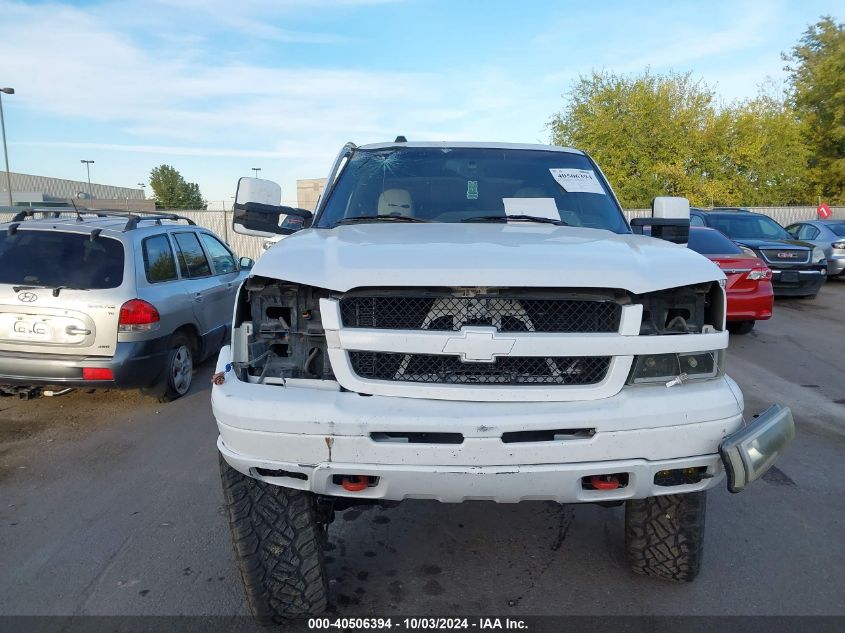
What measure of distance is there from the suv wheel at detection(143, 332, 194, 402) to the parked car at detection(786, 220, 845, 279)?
A: 1458 cm

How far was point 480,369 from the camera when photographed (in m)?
2.36

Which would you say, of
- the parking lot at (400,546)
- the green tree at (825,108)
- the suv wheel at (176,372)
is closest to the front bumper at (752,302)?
the parking lot at (400,546)

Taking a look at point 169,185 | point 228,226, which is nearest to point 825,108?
point 228,226

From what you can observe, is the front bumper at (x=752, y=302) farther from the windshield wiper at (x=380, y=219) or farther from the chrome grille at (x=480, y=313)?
the chrome grille at (x=480, y=313)

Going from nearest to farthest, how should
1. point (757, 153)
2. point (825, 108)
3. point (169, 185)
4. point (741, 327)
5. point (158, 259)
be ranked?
1. point (158, 259)
2. point (741, 327)
3. point (757, 153)
4. point (825, 108)
5. point (169, 185)

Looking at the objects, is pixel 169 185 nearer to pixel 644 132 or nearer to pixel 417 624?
pixel 644 132

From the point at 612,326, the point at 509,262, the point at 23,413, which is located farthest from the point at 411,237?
the point at 23,413

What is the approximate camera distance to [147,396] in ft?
20.0

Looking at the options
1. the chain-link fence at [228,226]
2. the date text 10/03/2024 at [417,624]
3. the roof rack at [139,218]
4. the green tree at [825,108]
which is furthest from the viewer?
the green tree at [825,108]

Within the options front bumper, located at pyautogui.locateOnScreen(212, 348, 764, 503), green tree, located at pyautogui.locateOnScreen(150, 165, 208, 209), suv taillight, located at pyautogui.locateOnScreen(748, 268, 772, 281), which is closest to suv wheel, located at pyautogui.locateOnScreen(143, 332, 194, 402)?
front bumper, located at pyautogui.locateOnScreen(212, 348, 764, 503)

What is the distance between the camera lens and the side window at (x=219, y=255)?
7.24 meters

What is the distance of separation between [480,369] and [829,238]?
16.5 meters

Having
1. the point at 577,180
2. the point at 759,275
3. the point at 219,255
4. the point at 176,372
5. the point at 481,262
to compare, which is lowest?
the point at 176,372

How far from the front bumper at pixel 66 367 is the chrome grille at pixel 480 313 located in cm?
349
